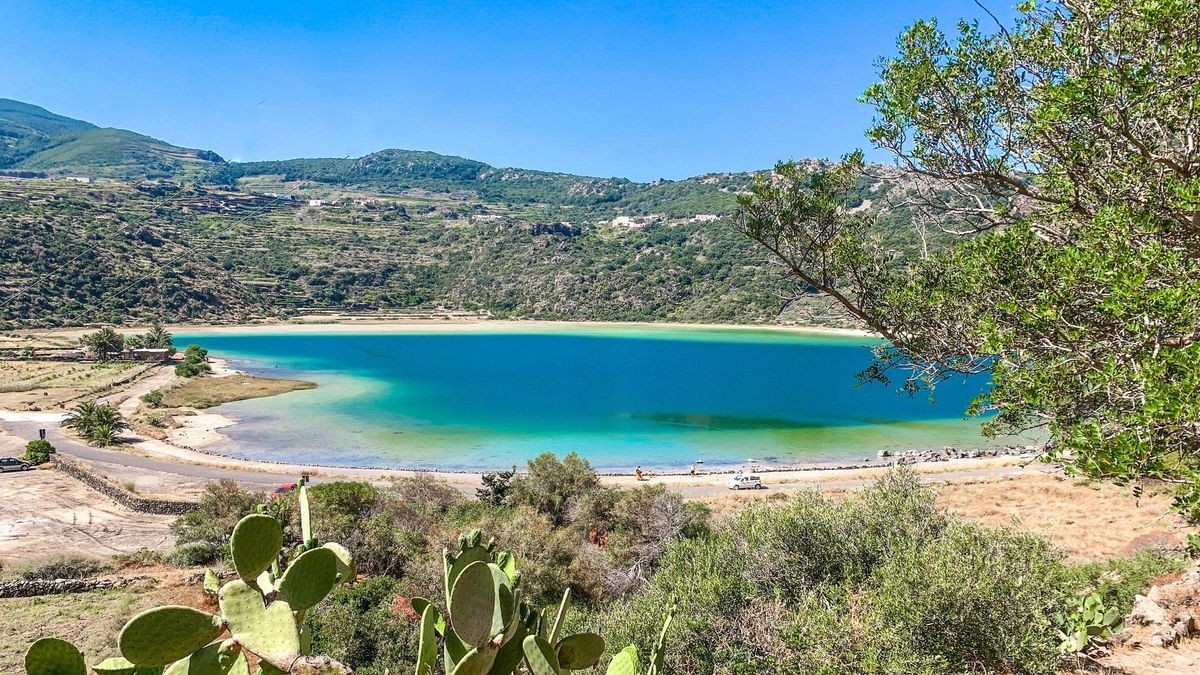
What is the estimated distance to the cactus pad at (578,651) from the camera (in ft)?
7.61

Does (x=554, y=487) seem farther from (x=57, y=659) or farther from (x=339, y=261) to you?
(x=339, y=261)

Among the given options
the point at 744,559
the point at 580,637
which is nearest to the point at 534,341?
the point at 744,559

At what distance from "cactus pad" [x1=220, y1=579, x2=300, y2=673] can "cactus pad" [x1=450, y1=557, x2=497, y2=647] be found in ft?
1.34

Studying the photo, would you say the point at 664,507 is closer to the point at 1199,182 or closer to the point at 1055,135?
the point at 1055,135

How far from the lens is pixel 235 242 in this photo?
4847 inches

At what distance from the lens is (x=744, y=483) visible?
2597cm

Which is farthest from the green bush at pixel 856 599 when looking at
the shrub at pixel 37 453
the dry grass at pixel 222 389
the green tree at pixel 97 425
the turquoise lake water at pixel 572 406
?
the dry grass at pixel 222 389

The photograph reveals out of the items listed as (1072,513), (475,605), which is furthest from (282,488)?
(1072,513)

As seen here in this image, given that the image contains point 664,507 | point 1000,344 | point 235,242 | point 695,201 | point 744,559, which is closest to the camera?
point 1000,344

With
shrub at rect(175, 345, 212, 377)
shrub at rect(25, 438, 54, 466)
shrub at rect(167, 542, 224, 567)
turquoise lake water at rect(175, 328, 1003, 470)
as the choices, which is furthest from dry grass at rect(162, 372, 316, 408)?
shrub at rect(167, 542, 224, 567)

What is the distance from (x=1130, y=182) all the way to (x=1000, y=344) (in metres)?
1.81

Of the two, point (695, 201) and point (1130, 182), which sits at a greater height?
point (695, 201)

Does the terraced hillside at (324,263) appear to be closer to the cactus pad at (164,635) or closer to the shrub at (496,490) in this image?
the shrub at (496,490)

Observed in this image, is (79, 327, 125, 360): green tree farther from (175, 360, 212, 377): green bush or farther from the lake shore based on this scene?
the lake shore
